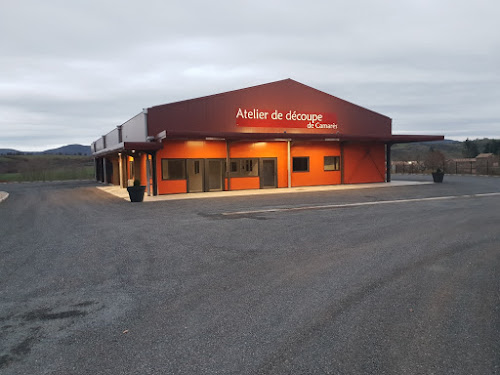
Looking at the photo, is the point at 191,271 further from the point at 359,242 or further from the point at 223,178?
the point at 223,178

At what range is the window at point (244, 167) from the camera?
2561 centimetres

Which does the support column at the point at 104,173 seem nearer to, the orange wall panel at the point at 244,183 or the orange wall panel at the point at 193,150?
the orange wall panel at the point at 193,150

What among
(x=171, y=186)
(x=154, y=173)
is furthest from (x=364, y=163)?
(x=154, y=173)

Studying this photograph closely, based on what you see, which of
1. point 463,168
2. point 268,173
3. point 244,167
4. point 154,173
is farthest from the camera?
point 463,168

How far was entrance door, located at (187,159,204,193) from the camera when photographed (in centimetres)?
2425

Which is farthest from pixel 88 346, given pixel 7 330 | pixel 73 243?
pixel 73 243

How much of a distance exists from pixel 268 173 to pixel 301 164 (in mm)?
2876

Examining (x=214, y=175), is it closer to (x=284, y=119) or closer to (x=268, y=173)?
(x=268, y=173)

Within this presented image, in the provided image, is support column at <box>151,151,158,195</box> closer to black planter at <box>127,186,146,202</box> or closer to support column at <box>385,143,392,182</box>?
black planter at <box>127,186,146,202</box>

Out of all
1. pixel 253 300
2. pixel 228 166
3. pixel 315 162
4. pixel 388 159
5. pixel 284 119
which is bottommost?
pixel 253 300

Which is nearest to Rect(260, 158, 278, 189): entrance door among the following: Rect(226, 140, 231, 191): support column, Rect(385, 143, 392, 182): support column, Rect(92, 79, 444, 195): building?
Rect(92, 79, 444, 195): building

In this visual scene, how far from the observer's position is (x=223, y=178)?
998 inches

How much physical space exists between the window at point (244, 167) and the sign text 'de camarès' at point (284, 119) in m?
2.50

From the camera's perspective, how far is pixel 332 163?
29.0 metres
